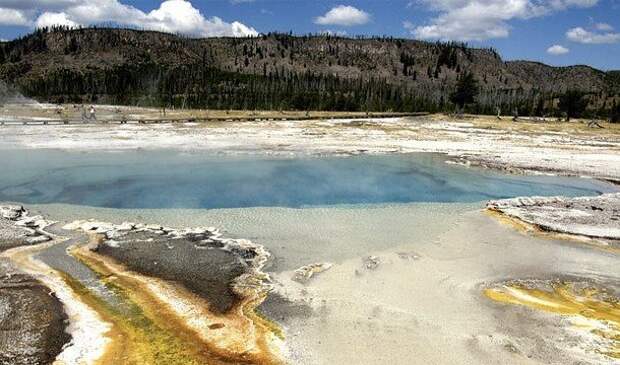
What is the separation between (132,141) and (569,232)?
80.1 ft

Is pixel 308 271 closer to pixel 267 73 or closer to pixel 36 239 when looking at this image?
pixel 36 239

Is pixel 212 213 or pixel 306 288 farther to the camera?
pixel 212 213

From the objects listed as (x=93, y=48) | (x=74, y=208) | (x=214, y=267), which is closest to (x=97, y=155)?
(x=74, y=208)

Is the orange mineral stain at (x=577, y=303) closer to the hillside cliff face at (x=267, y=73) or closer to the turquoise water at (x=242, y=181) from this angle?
the turquoise water at (x=242, y=181)

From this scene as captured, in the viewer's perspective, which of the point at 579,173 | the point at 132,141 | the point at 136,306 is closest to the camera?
the point at 136,306

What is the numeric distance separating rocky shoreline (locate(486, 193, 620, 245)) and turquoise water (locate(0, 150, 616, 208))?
5.64 ft

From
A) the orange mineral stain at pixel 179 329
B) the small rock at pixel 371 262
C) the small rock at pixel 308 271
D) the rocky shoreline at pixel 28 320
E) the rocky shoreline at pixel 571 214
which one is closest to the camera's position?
the rocky shoreline at pixel 28 320

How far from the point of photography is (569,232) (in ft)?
38.3

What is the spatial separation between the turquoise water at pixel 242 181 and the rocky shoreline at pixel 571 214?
1.72 meters

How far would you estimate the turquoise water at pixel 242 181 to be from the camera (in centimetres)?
1541

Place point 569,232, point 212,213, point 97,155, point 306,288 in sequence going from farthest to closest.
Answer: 1. point 97,155
2. point 212,213
3. point 569,232
4. point 306,288

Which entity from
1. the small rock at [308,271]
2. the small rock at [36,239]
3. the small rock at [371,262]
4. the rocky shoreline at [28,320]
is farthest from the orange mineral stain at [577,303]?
the small rock at [36,239]

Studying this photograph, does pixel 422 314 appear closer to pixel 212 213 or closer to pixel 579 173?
pixel 212 213

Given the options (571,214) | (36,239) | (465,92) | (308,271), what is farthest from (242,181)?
(465,92)
